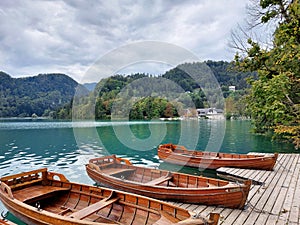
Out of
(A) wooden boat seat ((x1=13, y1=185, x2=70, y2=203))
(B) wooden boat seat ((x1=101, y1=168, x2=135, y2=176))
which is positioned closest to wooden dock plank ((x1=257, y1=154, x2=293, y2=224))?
(B) wooden boat seat ((x1=101, y1=168, x2=135, y2=176))

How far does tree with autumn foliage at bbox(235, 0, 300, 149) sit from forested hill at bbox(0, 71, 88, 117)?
251ft

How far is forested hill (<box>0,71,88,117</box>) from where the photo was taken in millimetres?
91500

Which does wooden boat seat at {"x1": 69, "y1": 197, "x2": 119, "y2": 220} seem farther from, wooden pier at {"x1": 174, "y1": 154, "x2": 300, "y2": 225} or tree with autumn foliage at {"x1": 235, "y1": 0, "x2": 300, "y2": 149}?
tree with autumn foliage at {"x1": 235, "y1": 0, "x2": 300, "y2": 149}

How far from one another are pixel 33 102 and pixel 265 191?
106132 millimetres

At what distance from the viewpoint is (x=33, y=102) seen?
97.8 meters

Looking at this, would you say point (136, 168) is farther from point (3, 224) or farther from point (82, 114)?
point (82, 114)

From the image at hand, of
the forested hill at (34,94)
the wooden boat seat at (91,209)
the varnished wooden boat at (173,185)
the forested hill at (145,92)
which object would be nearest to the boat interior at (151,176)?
the varnished wooden boat at (173,185)

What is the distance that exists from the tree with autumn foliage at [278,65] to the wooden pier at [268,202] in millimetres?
2178

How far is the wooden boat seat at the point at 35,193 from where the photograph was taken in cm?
581

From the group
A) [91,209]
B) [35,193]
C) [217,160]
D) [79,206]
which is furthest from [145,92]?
[91,209]

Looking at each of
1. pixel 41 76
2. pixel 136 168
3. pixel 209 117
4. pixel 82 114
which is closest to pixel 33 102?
pixel 41 76

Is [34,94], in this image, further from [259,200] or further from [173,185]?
[259,200]

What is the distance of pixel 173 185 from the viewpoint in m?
7.18

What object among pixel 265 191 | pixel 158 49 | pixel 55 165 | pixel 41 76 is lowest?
pixel 55 165
